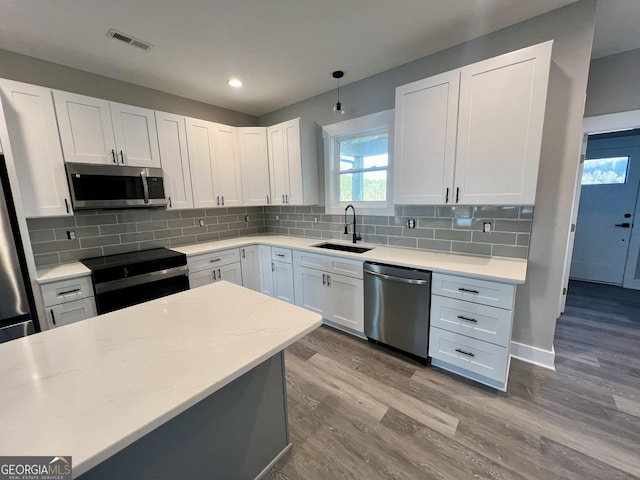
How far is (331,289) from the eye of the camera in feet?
9.25

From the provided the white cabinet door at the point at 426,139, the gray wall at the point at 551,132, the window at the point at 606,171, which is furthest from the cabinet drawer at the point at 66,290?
the window at the point at 606,171

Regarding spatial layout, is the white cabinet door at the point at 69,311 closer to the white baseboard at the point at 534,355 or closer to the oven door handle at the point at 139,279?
the oven door handle at the point at 139,279

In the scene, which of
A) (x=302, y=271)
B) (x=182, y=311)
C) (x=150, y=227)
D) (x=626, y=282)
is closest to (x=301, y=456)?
(x=182, y=311)

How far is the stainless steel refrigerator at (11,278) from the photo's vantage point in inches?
69.9

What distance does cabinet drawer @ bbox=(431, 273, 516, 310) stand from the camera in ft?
5.99

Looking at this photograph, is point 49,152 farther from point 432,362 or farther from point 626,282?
point 626,282

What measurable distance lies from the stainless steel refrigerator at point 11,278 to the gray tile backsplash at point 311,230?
62 cm

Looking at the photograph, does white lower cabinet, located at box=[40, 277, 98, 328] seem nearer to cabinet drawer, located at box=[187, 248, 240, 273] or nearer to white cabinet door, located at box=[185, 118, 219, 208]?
cabinet drawer, located at box=[187, 248, 240, 273]

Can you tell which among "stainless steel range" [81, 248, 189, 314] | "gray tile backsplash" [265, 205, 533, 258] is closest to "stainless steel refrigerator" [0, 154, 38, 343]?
"stainless steel range" [81, 248, 189, 314]

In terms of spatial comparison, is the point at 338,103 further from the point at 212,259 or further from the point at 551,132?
the point at 212,259

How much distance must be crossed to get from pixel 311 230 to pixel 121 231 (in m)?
2.23

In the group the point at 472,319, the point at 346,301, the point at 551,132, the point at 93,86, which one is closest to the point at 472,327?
the point at 472,319

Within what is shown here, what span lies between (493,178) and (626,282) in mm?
4007

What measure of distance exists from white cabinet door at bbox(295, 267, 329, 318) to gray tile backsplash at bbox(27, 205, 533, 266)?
676mm
